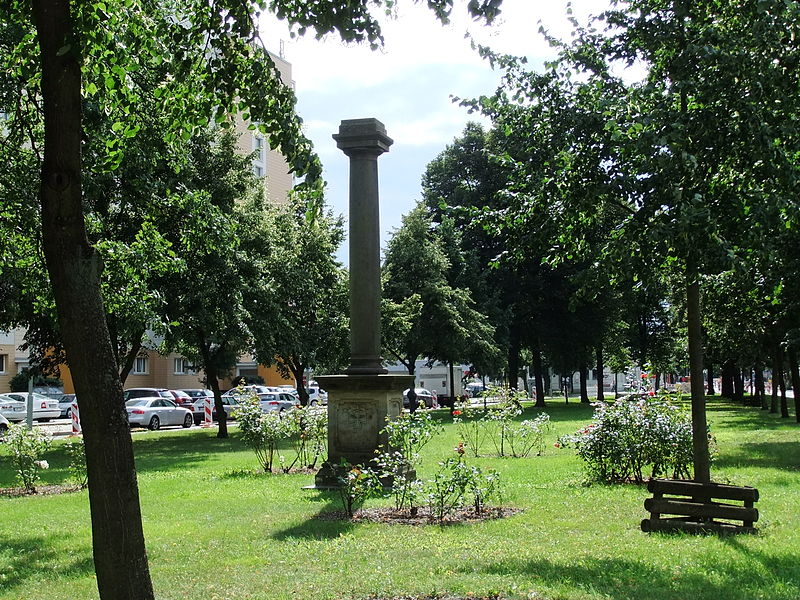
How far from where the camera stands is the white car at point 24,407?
3653cm

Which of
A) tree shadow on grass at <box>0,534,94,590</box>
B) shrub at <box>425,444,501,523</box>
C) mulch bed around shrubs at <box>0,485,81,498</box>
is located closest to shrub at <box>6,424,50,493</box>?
mulch bed around shrubs at <box>0,485,81,498</box>

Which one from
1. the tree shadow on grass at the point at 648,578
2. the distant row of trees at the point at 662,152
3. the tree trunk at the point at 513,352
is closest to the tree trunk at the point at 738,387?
the tree trunk at the point at 513,352

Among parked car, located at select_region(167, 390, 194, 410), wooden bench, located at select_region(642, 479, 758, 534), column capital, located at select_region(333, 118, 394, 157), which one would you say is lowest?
wooden bench, located at select_region(642, 479, 758, 534)

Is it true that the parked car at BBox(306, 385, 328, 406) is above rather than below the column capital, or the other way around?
below

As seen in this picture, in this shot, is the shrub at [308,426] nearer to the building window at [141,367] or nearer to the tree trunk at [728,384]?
the tree trunk at [728,384]

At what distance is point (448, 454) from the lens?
18.5 metres

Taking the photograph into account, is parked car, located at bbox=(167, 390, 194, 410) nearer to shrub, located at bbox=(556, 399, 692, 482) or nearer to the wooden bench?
shrub, located at bbox=(556, 399, 692, 482)

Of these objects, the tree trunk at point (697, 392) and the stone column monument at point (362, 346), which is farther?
the stone column monument at point (362, 346)

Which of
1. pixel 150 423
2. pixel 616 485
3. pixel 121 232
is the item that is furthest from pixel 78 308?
pixel 150 423

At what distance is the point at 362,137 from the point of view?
1330 cm

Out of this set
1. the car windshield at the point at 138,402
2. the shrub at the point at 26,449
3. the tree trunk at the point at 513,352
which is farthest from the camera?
the tree trunk at the point at 513,352

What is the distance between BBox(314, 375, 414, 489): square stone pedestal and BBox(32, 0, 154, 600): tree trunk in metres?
8.29

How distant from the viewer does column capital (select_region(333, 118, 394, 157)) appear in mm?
13273

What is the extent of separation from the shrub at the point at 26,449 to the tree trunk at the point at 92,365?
10264 mm
